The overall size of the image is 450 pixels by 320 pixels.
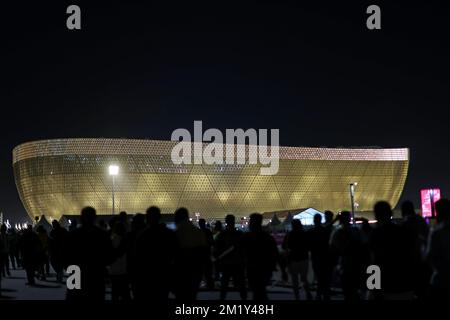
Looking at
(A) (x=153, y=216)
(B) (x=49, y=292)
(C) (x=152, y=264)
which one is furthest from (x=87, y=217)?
(B) (x=49, y=292)

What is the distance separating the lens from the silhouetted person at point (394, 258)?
20.8 ft

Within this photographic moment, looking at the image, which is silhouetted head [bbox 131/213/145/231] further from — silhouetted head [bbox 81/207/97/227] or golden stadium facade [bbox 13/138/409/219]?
golden stadium facade [bbox 13/138/409/219]

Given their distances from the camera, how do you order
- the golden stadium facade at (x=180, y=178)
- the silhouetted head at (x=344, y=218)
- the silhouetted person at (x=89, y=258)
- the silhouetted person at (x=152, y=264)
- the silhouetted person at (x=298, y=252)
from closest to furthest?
the silhouetted person at (x=89, y=258), the silhouetted person at (x=152, y=264), the silhouetted head at (x=344, y=218), the silhouetted person at (x=298, y=252), the golden stadium facade at (x=180, y=178)

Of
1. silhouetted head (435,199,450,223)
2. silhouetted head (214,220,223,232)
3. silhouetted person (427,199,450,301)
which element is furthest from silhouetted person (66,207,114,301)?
silhouetted head (214,220,223,232)

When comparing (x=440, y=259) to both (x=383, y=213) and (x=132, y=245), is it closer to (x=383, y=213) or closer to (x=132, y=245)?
(x=383, y=213)

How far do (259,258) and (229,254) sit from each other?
2112 millimetres

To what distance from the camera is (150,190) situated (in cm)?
7506

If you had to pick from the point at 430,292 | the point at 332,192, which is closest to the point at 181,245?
the point at 430,292

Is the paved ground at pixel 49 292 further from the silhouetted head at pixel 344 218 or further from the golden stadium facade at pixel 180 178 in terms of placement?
the golden stadium facade at pixel 180 178

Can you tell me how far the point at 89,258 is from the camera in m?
7.52

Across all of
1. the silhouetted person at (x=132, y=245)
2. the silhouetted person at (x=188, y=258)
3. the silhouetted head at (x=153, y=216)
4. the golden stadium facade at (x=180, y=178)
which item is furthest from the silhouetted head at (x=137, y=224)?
the golden stadium facade at (x=180, y=178)

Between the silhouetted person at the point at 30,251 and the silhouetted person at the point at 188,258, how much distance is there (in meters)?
8.62

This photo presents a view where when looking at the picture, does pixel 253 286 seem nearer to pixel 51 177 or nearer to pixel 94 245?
pixel 94 245

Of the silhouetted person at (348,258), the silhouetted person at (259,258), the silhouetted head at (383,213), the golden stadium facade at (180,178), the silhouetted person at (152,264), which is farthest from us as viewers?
the golden stadium facade at (180,178)
